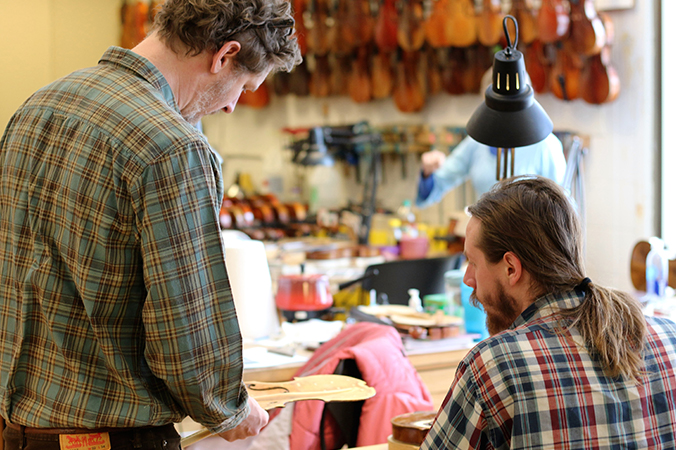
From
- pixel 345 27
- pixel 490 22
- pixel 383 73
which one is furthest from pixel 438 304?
pixel 345 27

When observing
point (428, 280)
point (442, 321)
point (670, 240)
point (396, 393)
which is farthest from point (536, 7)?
point (396, 393)

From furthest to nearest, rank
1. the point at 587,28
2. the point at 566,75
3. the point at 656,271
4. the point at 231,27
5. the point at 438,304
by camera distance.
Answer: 1. the point at 566,75
2. the point at 587,28
3. the point at 656,271
4. the point at 438,304
5. the point at 231,27

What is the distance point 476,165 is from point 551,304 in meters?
2.72

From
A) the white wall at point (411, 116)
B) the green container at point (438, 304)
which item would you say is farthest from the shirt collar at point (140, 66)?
the green container at point (438, 304)

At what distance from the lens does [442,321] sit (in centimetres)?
275

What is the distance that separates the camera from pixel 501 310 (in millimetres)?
1432

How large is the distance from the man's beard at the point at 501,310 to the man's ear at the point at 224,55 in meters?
0.67

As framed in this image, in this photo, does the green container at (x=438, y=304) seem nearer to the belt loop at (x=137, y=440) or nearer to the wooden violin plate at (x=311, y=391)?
the wooden violin plate at (x=311, y=391)

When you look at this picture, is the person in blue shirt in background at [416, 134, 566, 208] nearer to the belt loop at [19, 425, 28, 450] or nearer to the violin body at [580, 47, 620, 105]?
the violin body at [580, 47, 620, 105]

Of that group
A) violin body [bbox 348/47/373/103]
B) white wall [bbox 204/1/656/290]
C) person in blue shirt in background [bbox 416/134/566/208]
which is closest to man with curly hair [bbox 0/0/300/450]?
person in blue shirt in background [bbox 416/134/566/208]

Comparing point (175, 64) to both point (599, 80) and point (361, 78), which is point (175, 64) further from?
point (361, 78)

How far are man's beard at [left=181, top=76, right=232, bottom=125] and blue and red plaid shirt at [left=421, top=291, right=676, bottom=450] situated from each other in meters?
0.67

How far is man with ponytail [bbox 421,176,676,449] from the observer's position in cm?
123

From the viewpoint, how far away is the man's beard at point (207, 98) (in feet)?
4.58
